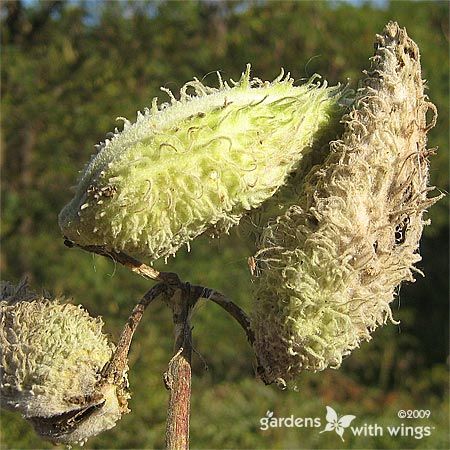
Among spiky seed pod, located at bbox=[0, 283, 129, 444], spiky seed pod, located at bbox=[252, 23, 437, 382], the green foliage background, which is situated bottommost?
spiky seed pod, located at bbox=[0, 283, 129, 444]

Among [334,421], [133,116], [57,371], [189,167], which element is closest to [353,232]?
[189,167]

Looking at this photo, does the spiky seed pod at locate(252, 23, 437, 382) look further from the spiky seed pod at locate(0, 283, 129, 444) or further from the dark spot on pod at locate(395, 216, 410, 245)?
the spiky seed pod at locate(0, 283, 129, 444)

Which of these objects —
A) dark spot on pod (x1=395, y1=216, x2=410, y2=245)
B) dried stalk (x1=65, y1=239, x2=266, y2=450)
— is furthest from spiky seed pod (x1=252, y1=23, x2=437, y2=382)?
dried stalk (x1=65, y1=239, x2=266, y2=450)

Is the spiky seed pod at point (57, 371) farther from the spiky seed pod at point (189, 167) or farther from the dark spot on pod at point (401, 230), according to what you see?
the dark spot on pod at point (401, 230)

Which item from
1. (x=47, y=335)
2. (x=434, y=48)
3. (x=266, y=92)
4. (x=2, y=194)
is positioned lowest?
(x=47, y=335)

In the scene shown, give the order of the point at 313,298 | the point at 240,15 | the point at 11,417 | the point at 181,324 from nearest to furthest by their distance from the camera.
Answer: the point at 313,298 < the point at 181,324 < the point at 11,417 < the point at 240,15

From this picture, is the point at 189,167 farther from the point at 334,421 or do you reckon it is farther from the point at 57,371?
the point at 334,421

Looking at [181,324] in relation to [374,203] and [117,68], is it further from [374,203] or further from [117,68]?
[117,68]

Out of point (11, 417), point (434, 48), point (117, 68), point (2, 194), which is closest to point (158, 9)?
point (117, 68)
